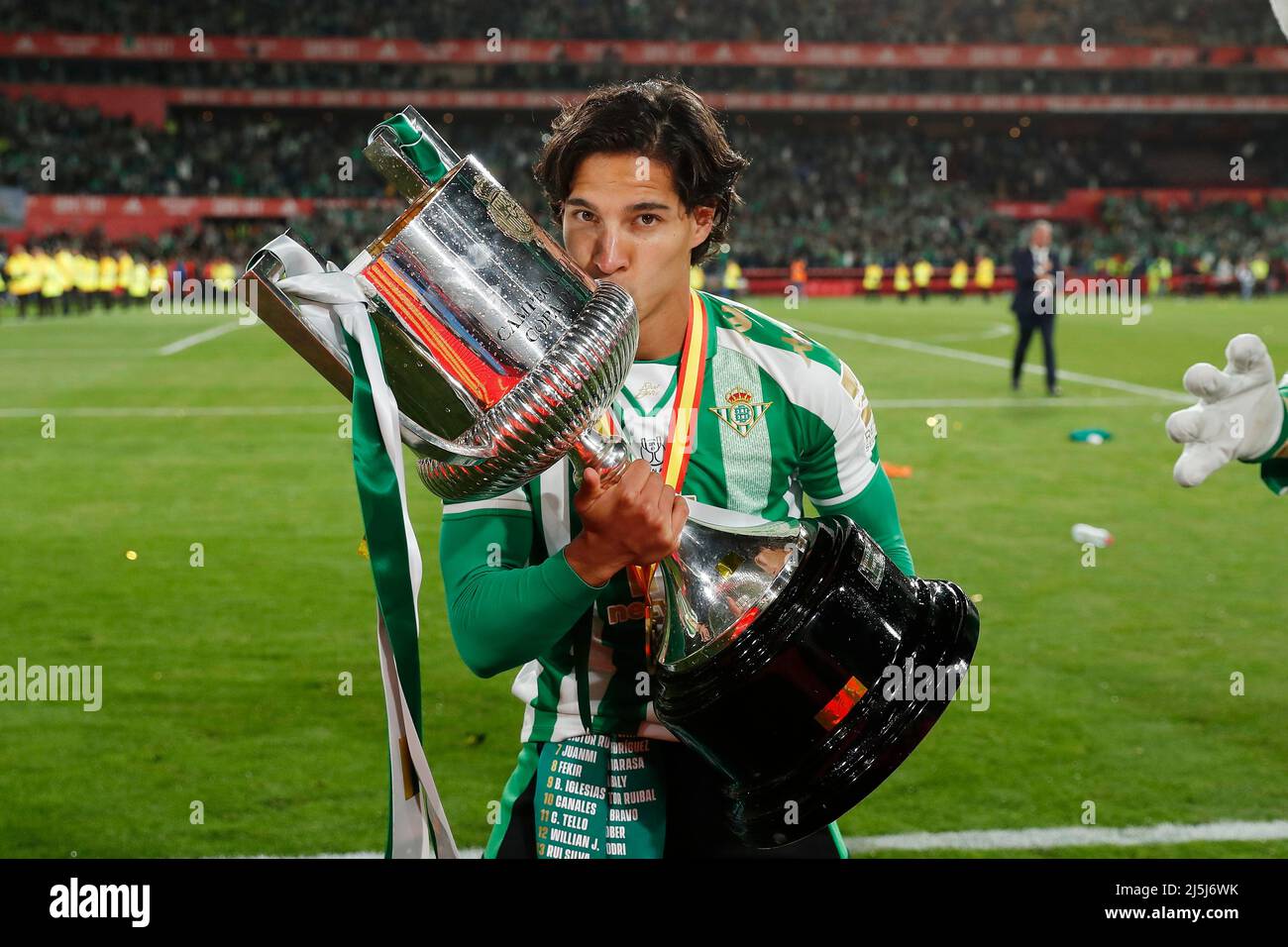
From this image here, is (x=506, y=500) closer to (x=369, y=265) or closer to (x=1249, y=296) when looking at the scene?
(x=369, y=265)

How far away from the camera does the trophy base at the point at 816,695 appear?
5.49 ft

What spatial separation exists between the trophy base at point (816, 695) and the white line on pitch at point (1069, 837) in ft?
7.02

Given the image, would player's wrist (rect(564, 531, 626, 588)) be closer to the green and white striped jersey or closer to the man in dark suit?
the green and white striped jersey

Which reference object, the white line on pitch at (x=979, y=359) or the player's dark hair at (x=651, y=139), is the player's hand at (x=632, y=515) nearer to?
the player's dark hair at (x=651, y=139)

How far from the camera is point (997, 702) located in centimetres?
494

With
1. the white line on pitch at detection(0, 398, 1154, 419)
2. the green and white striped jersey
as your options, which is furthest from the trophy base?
the white line on pitch at detection(0, 398, 1154, 419)

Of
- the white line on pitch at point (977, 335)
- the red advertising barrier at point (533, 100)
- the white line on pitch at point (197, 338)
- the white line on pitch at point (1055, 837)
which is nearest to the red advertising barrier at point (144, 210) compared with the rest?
the red advertising barrier at point (533, 100)

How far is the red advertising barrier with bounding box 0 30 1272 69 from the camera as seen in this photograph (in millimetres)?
44812

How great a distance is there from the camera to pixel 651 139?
2041 millimetres

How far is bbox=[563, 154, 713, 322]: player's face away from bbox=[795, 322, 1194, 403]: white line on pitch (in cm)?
1172

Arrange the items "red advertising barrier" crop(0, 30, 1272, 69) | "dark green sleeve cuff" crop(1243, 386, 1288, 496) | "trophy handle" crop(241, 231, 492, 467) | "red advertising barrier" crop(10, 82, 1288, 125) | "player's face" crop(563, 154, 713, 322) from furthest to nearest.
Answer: "red advertising barrier" crop(0, 30, 1272, 69)
"red advertising barrier" crop(10, 82, 1288, 125)
"dark green sleeve cuff" crop(1243, 386, 1288, 496)
"player's face" crop(563, 154, 713, 322)
"trophy handle" crop(241, 231, 492, 467)

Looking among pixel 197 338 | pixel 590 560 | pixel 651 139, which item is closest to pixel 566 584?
pixel 590 560

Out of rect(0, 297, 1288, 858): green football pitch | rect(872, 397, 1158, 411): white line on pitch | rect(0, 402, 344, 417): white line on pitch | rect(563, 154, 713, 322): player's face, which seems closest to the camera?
rect(563, 154, 713, 322): player's face

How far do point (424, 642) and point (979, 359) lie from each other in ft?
43.4
